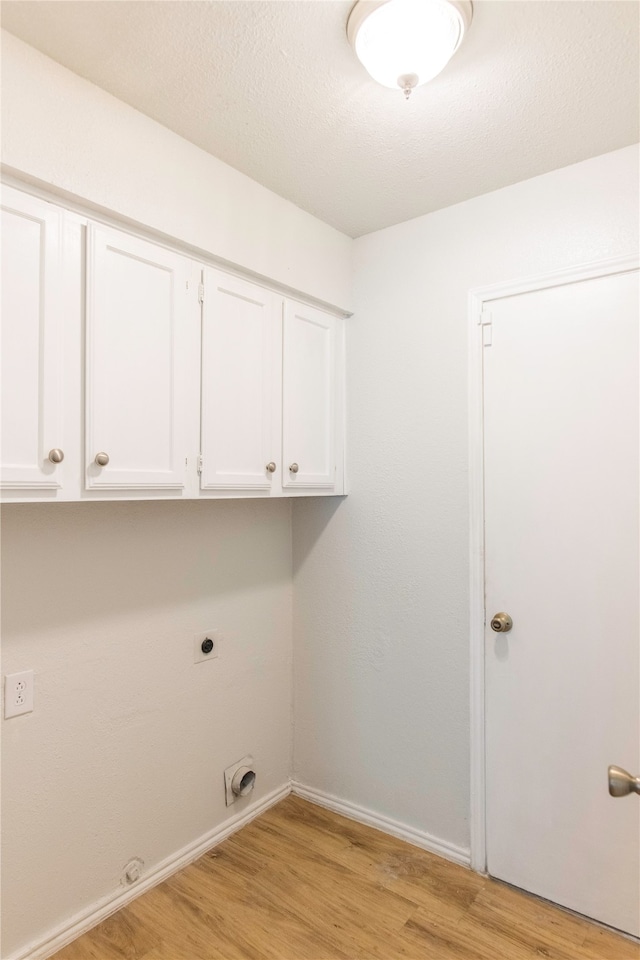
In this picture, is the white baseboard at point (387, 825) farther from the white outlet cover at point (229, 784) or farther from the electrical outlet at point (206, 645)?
the electrical outlet at point (206, 645)

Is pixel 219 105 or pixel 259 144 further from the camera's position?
pixel 259 144

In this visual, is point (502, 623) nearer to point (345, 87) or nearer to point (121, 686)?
point (121, 686)

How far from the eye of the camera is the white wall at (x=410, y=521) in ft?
6.59

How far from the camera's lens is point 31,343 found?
1.40 metres

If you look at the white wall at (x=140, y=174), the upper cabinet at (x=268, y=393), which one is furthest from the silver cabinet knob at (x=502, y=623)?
the white wall at (x=140, y=174)

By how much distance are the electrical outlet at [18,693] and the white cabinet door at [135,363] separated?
61 centimetres

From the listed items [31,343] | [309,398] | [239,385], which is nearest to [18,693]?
[31,343]

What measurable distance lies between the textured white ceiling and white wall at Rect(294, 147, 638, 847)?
193 mm

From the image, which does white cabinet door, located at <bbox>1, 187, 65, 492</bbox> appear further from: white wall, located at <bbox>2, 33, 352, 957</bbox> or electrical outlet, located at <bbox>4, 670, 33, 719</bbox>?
electrical outlet, located at <bbox>4, 670, 33, 719</bbox>

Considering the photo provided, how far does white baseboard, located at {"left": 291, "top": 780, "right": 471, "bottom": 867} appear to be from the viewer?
2089 mm

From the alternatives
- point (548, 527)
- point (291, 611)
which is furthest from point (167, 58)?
point (291, 611)

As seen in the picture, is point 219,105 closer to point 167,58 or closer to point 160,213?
point 167,58

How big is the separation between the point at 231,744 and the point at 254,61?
2.35 m

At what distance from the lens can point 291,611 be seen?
8.63 feet
